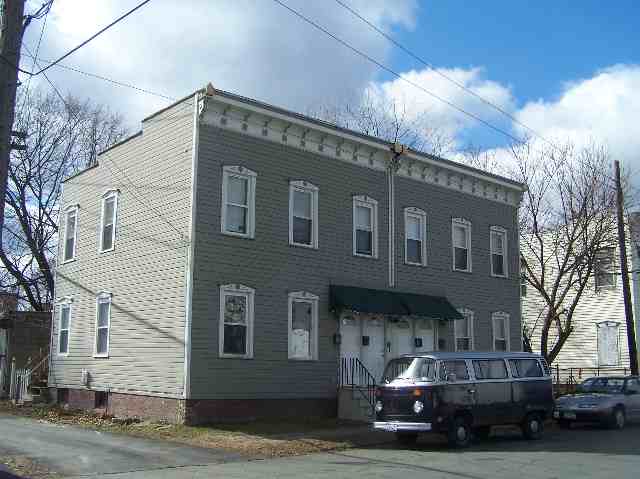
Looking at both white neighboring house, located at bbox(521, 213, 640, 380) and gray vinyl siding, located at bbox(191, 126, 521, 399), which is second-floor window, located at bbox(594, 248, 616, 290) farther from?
gray vinyl siding, located at bbox(191, 126, 521, 399)

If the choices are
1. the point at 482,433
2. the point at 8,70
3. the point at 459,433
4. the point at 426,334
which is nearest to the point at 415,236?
the point at 426,334

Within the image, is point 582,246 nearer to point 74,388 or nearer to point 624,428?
point 624,428

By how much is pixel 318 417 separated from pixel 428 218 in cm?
831

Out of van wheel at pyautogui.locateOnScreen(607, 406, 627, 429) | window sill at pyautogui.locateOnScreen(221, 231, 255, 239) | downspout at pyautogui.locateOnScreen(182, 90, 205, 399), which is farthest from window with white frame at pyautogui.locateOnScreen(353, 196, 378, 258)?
van wheel at pyautogui.locateOnScreen(607, 406, 627, 429)

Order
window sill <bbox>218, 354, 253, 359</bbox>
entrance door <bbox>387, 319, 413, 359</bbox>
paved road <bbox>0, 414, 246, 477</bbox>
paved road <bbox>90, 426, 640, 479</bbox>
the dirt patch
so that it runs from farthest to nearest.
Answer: entrance door <bbox>387, 319, 413, 359</bbox>
window sill <bbox>218, 354, 253, 359</bbox>
the dirt patch
paved road <bbox>0, 414, 246, 477</bbox>
paved road <bbox>90, 426, 640, 479</bbox>

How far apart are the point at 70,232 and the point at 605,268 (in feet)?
81.1

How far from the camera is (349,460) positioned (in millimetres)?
14586

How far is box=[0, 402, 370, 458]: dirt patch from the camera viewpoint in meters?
16.1

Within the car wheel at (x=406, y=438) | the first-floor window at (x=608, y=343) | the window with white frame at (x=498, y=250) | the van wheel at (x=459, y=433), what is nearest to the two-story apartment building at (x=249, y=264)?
the window with white frame at (x=498, y=250)

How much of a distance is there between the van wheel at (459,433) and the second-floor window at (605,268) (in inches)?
632

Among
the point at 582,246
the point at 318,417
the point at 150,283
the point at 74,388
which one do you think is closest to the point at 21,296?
the point at 74,388

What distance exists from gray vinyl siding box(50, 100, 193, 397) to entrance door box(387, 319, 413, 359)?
7546mm

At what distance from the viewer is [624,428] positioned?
22.0 metres

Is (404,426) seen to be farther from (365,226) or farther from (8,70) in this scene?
(8,70)
